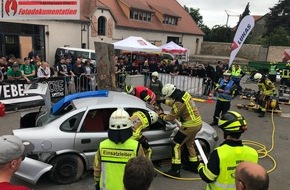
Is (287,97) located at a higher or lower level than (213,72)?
lower

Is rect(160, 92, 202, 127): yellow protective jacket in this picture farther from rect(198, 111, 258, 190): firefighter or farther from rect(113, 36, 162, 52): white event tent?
rect(113, 36, 162, 52): white event tent

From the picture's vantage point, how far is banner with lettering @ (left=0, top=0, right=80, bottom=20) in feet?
30.9

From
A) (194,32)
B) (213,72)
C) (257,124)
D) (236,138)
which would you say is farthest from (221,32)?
(236,138)

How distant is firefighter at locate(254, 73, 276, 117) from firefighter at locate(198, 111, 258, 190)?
7.98m

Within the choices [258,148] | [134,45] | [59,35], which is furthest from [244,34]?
[59,35]

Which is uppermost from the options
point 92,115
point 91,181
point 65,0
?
point 65,0

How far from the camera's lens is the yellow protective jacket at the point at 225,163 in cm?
290

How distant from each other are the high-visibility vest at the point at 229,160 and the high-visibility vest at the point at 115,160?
0.92 m

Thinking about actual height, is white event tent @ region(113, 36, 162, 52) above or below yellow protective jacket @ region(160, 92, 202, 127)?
above

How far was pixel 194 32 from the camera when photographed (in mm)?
44500

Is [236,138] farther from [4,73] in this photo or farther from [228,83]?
[4,73]

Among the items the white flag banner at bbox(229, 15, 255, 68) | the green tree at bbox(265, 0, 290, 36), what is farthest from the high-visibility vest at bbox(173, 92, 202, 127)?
the green tree at bbox(265, 0, 290, 36)

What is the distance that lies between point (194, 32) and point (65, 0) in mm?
36803

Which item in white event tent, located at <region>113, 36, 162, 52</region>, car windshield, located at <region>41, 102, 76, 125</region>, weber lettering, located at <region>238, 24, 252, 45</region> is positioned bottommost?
car windshield, located at <region>41, 102, 76, 125</region>
